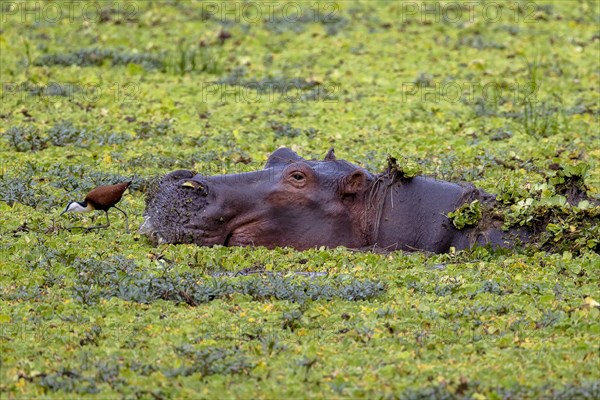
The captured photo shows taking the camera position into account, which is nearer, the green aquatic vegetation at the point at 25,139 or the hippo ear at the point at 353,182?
the hippo ear at the point at 353,182

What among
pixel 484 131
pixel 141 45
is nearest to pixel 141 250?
pixel 484 131

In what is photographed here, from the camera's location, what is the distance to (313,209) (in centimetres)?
701

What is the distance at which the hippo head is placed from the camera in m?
6.79

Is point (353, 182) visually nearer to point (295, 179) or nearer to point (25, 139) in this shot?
point (295, 179)

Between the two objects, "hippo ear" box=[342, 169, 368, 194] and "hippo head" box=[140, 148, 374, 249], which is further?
"hippo ear" box=[342, 169, 368, 194]

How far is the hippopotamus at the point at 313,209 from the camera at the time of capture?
680 centimetres

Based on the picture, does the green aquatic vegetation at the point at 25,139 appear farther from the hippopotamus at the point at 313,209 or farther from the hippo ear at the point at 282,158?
the hippo ear at the point at 282,158

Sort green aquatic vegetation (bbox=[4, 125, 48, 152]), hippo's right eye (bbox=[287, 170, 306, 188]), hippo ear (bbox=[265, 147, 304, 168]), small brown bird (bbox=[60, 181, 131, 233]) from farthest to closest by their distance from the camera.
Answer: green aquatic vegetation (bbox=[4, 125, 48, 152]), small brown bird (bbox=[60, 181, 131, 233]), hippo ear (bbox=[265, 147, 304, 168]), hippo's right eye (bbox=[287, 170, 306, 188])

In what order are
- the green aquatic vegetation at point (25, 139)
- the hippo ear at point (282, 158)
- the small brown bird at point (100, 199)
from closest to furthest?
the hippo ear at point (282, 158) < the small brown bird at point (100, 199) < the green aquatic vegetation at point (25, 139)

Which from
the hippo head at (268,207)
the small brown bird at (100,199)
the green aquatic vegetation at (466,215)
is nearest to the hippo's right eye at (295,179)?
the hippo head at (268,207)

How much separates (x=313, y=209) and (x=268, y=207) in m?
0.28

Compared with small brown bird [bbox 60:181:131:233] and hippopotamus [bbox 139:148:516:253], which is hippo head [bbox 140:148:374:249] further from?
small brown bird [bbox 60:181:131:233]

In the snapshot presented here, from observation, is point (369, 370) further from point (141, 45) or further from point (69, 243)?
point (141, 45)

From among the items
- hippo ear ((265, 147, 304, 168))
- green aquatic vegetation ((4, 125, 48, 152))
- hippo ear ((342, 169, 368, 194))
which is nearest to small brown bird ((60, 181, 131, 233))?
hippo ear ((265, 147, 304, 168))
